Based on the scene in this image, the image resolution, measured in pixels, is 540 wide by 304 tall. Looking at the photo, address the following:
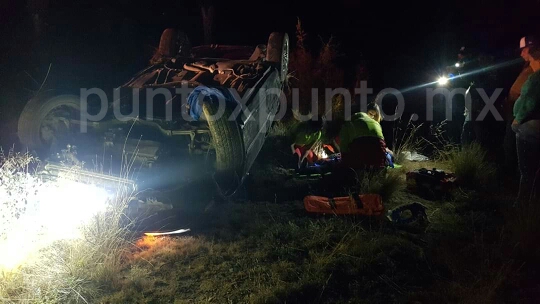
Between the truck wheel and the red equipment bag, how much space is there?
924mm

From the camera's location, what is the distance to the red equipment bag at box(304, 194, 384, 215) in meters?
4.75

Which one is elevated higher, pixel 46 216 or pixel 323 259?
pixel 46 216

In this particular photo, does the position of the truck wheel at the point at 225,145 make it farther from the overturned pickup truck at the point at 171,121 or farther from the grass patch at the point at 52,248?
the grass patch at the point at 52,248

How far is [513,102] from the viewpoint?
5848 mm

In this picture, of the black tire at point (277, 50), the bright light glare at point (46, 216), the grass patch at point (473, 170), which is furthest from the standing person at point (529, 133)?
the bright light glare at point (46, 216)

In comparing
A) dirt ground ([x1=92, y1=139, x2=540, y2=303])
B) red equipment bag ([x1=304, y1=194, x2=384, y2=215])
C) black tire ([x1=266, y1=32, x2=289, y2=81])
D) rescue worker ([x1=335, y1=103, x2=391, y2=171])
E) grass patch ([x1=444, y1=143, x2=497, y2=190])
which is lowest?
dirt ground ([x1=92, y1=139, x2=540, y2=303])

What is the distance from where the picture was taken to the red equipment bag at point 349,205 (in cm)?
475

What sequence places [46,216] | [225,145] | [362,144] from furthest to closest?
1. [362,144]
2. [225,145]
3. [46,216]

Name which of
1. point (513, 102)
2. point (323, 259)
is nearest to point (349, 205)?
point (323, 259)

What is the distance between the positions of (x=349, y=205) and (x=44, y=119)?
13.5ft

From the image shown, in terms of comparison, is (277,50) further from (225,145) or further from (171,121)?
(225,145)

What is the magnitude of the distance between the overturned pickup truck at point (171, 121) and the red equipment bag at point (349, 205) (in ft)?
2.95

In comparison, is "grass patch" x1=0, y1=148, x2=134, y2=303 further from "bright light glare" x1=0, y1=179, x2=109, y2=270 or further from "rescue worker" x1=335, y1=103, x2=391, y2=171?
"rescue worker" x1=335, y1=103, x2=391, y2=171

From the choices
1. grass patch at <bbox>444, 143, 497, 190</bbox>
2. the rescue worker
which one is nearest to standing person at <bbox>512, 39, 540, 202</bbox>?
grass patch at <bbox>444, 143, 497, 190</bbox>
